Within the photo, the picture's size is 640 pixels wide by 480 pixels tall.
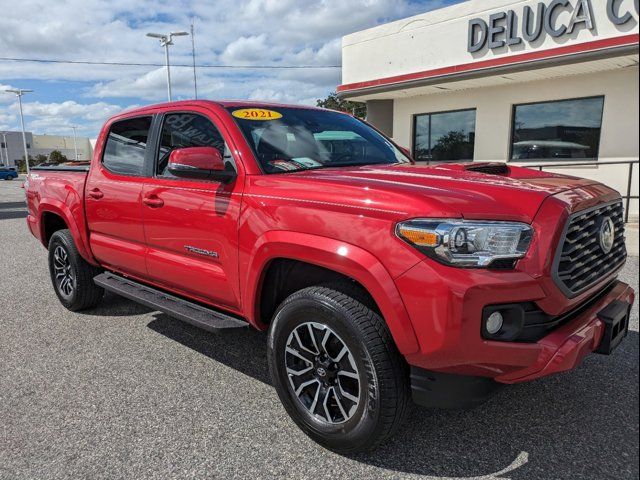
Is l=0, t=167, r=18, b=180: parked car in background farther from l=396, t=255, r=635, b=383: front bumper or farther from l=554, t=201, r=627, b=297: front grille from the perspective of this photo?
l=554, t=201, r=627, b=297: front grille

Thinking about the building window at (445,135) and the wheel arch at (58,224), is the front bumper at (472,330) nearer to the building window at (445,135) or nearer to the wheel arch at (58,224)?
the wheel arch at (58,224)

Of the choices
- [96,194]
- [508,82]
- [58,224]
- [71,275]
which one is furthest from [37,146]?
[96,194]

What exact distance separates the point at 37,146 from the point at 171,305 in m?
121

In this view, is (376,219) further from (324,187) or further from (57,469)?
(57,469)

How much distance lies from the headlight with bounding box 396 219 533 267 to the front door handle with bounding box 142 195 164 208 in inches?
83.9

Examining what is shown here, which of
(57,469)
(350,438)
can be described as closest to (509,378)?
(350,438)

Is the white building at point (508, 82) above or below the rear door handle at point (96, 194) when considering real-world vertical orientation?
above

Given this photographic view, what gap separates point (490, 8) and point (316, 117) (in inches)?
378

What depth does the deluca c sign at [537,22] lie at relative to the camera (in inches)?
373

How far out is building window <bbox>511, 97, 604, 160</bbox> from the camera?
34.7ft

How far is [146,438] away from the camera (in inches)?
108

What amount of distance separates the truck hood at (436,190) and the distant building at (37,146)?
3532 inches

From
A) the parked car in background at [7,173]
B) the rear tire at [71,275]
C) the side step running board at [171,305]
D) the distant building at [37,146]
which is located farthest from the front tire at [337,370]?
the distant building at [37,146]

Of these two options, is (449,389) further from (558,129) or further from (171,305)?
(558,129)
